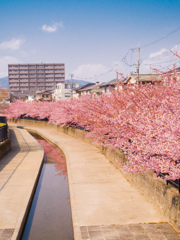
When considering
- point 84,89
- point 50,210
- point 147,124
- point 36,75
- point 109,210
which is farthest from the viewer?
point 36,75

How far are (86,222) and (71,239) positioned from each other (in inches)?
26.3

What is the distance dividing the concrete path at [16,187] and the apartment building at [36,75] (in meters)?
153

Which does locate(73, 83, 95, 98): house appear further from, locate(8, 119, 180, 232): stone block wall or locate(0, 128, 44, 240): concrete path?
locate(8, 119, 180, 232): stone block wall

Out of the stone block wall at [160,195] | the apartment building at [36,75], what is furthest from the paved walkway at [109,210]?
the apartment building at [36,75]

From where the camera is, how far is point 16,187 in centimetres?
1091

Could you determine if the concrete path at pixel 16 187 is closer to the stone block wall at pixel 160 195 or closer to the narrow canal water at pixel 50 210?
the narrow canal water at pixel 50 210

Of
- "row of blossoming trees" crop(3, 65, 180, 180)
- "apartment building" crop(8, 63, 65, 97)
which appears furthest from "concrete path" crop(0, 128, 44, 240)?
"apartment building" crop(8, 63, 65, 97)

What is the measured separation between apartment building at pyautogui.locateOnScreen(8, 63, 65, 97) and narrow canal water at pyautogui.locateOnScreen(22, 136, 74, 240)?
15575 cm

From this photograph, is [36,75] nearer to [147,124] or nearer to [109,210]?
[109,210]

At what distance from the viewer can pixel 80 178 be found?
40.4 feet

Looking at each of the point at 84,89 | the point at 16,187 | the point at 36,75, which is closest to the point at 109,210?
the point at 16,187

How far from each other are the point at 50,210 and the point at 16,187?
1962 mm

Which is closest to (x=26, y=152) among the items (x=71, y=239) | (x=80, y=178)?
(x=80, y=178)

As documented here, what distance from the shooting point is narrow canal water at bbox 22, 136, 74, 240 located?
8.07m
